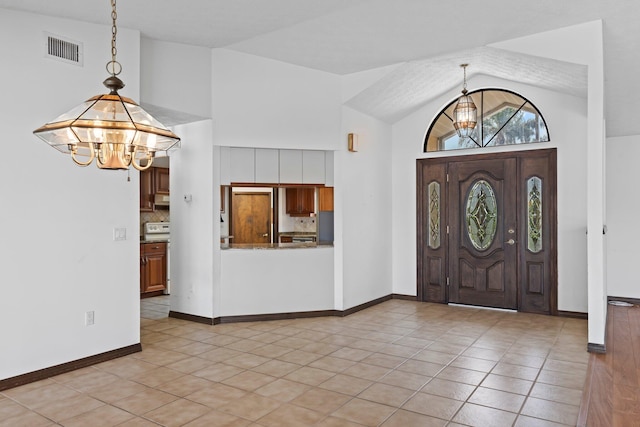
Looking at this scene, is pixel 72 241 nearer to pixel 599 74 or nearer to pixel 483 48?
pixel 483 48

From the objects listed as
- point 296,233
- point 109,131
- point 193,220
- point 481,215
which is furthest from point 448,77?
point 109,131

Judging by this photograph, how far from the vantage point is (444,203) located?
6.85m

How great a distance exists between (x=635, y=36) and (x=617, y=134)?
9.55ft

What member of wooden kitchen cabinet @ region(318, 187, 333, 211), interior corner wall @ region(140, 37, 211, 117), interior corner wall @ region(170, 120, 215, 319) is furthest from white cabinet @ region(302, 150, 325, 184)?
interior corner wall @ region(140, 37, 211, 117)

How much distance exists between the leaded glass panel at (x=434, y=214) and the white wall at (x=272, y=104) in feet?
6.21

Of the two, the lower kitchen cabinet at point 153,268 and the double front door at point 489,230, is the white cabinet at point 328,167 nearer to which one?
the double front door at point 489,230

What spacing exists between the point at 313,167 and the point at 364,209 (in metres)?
1.00

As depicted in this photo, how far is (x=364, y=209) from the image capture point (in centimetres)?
648

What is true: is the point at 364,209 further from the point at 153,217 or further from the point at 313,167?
the point at 153,217

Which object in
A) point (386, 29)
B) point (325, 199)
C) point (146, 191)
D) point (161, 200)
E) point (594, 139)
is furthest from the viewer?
point (161, 200)

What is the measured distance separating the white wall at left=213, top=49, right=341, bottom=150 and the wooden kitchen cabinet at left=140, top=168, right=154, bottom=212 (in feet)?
8.61

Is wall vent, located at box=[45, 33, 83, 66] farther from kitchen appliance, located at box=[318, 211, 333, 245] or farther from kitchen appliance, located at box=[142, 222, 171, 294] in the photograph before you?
kitchen appliance, located at box=[142, 222, 171, 294]

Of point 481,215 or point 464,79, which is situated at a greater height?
point 464,79

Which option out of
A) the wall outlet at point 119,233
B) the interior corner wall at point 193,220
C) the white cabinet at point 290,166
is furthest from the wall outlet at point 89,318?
the white cabinet at point 290,166
